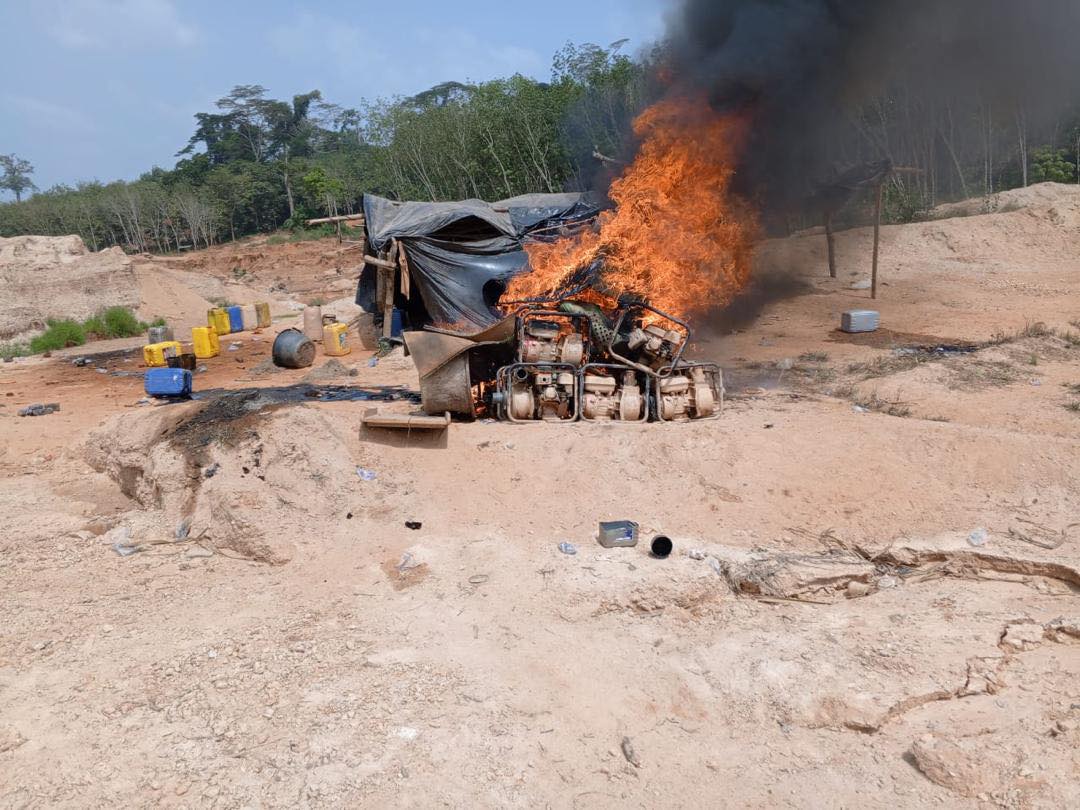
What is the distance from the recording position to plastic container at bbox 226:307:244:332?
53.6 feet

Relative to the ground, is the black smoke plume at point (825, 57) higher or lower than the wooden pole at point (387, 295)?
higher

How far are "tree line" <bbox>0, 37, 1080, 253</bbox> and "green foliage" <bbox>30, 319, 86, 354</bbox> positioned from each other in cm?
1196

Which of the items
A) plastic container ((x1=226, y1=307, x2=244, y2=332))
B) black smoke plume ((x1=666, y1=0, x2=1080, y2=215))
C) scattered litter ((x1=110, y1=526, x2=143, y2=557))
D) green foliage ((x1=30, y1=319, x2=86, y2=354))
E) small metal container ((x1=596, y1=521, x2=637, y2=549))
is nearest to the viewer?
small metal container ((x1=596, y1=521, x2=637, y2=549))

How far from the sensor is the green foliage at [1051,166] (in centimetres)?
2117

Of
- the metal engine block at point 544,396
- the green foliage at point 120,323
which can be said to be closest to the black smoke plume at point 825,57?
the metal engine block at point 544,396

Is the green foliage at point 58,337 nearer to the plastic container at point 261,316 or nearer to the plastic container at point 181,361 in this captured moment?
the plastic container at point 261,316

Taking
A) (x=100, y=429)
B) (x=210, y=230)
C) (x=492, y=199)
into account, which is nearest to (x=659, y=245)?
(x=100, y=429)

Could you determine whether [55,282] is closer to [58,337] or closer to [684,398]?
[58,337]

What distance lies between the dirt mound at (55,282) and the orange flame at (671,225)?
11.7m

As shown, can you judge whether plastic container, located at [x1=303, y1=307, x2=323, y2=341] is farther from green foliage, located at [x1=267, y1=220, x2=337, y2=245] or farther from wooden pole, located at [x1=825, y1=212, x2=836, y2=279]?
green foliage, located at [x1=267, y1=220, x2=337, y2=245]

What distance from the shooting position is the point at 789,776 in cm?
372

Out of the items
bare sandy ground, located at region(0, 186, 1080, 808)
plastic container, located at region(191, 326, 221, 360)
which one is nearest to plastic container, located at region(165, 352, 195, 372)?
plastic container, located at region(191, 326, 221, 360)

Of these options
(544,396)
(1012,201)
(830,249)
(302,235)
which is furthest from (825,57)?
(302,235)

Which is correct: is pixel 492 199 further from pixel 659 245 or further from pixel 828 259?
pixel 659 245
